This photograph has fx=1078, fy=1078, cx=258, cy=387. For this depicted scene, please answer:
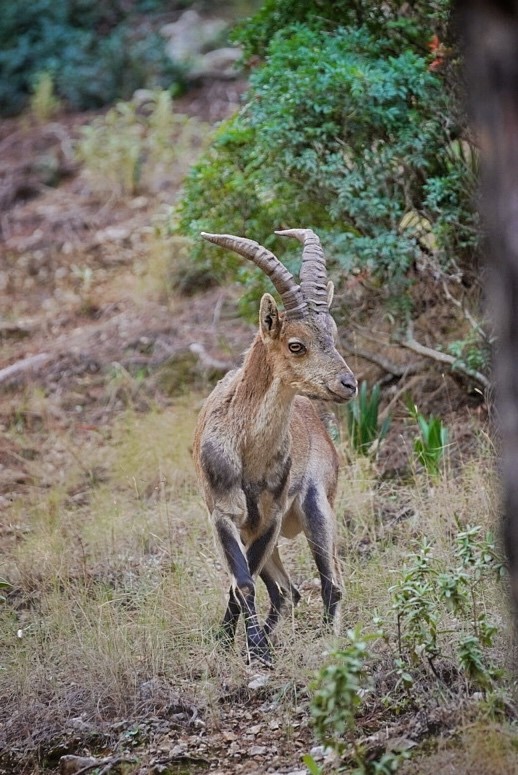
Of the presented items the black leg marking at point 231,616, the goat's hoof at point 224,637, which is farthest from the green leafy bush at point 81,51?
the goat's hoof at point 224,637

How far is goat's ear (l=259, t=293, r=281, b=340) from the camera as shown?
6.55 meters

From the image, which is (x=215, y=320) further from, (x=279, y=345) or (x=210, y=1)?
(x=210, y=1)

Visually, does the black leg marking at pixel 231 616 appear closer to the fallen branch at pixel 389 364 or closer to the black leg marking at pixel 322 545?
the black leg marking at pixel 322 545

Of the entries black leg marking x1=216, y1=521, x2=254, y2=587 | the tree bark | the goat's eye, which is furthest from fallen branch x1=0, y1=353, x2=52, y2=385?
the tree bark

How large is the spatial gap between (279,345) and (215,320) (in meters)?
5.67

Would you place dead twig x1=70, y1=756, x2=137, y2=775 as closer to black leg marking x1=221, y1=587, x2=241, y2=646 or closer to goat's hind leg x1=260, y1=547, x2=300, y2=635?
black leg marking x1=221, y1=587, x2=241, y2=646

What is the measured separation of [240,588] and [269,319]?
5.34 ft

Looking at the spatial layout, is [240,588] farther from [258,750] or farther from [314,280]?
[314,280]

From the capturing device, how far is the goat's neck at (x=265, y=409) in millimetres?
6594

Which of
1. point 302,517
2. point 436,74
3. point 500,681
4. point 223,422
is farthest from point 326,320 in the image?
point 436,74

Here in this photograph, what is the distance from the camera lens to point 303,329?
651 centimetres

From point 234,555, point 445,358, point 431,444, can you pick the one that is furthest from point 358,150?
point 234,555

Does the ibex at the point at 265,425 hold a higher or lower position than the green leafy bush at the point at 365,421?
higher

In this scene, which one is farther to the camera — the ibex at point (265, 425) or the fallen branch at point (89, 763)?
the ibex at point (265, 425)
